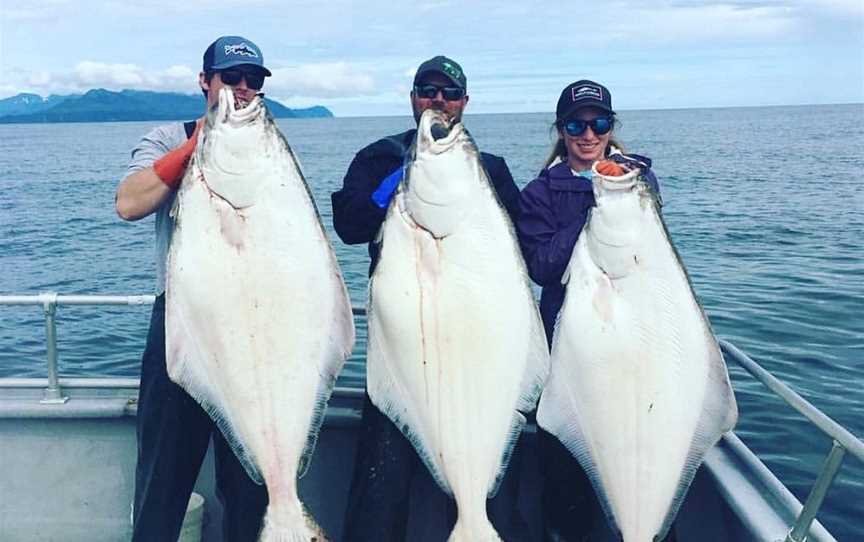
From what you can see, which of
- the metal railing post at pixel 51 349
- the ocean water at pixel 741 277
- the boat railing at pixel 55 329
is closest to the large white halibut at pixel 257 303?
the boat railing at pixel 55 329

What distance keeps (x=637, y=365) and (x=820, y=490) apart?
0.68 m

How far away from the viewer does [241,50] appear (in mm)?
3174

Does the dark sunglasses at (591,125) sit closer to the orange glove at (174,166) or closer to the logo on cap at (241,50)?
the logo on cap at (241,50)

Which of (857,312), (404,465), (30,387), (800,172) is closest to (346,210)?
(404,465)

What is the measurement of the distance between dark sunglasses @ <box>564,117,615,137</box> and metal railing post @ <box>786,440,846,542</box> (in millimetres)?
1536

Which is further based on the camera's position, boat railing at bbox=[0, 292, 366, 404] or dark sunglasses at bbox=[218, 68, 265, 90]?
boat railing at bbox=[0, 292, 366, 404]

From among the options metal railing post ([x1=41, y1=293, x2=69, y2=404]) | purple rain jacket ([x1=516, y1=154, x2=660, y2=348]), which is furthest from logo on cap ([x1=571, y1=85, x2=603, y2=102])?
metal railing post ([x1=41, y1=293, x2=69, y2=404])

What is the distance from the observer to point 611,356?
2809 millimetres

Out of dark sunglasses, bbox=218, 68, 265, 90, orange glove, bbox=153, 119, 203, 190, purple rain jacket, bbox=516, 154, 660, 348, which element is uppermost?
dark sunglasses, bbox=218, 68, 265, 90

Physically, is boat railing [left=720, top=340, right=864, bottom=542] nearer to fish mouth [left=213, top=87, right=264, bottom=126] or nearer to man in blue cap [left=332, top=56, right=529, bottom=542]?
man in blue cap [left=332, top=56, right=529, bottom=542]

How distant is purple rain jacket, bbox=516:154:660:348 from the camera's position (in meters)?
3.15

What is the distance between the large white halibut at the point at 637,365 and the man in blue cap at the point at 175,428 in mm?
1322

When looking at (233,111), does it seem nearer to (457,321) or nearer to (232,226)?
(232,226)

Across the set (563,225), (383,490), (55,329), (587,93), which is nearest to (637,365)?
(563,225)
